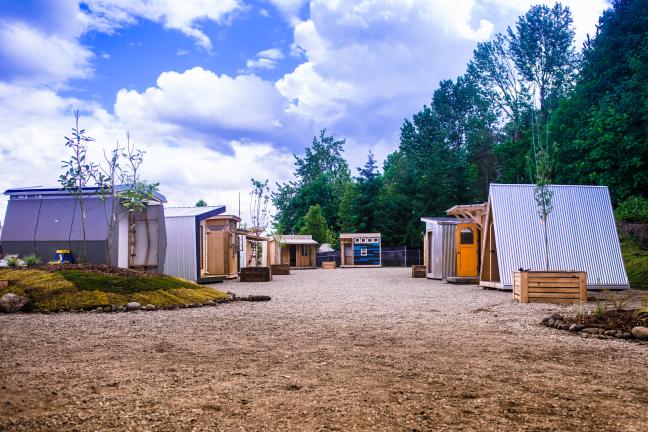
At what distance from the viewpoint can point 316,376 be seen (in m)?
5.09

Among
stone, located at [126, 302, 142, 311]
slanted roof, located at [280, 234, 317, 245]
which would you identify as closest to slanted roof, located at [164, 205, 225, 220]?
stone, located at [126, 302, 142, 311]

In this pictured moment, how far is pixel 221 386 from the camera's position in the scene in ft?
15.4

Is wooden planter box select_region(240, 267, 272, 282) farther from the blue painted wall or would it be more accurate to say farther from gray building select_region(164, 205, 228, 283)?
the blue painted wall

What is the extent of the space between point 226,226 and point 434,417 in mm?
22073

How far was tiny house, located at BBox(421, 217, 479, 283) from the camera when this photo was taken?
2222 centimetres

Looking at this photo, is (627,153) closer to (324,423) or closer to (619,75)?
(619,75)

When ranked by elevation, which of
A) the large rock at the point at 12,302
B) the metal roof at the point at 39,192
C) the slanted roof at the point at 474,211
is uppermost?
the metal roof at the point at 39,192

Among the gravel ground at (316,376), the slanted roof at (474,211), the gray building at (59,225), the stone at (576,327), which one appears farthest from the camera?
the slanted roof at (474,211)

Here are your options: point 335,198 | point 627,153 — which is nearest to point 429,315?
point 627,153

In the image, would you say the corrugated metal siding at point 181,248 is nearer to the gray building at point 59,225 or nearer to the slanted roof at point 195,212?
the slanted roof at point 195,212

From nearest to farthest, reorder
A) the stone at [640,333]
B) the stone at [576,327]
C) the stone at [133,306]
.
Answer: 1. the stone at [640,333]
2. the stone at [576,327]
3. the stone at [133,306]

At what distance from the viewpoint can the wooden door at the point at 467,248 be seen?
73.0 feet

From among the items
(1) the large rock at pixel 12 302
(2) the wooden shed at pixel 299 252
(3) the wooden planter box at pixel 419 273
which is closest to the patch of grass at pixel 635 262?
(3) the wooden planter box at pixel 419 273

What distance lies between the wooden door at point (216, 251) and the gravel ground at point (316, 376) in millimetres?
15409
